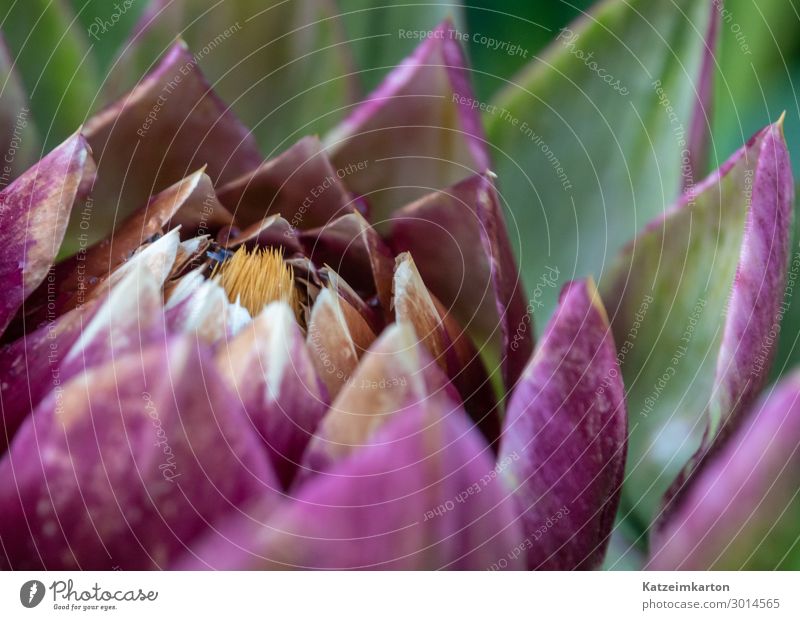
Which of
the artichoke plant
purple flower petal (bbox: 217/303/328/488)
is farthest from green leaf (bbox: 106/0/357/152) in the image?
purple flower petal (bbox: 217/303/328/488)

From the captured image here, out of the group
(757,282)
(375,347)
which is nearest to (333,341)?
(375,347)

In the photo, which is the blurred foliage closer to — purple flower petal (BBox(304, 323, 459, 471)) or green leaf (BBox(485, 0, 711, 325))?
green leaf (BBox(485, 0, 711, 325))

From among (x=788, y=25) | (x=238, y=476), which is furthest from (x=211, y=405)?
(x=788, y=25)

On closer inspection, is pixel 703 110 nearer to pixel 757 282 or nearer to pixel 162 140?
pixel 757 282

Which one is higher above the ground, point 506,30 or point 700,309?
point 506,30
